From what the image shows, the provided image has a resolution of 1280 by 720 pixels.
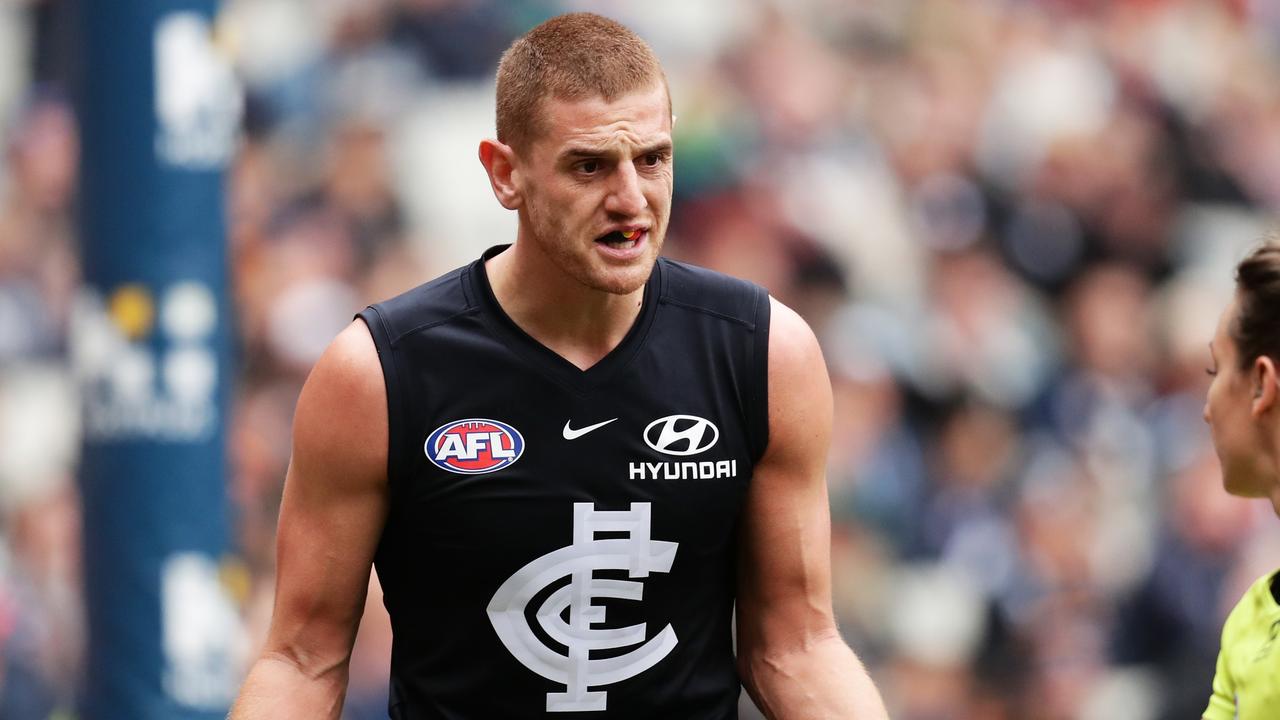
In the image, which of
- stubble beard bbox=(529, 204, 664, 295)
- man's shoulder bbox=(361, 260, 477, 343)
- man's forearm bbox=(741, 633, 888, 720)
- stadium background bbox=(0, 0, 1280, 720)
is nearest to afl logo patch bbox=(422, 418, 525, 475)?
man's shoulder bbox=(361, 260, 477, 343)

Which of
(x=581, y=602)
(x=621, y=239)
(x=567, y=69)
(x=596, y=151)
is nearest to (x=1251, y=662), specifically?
(x=581, y=602)

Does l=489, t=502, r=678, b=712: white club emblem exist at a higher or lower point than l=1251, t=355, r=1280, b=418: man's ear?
lower

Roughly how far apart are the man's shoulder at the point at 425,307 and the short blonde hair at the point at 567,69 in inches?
13.7

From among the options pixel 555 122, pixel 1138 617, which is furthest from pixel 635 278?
pixel 1138 617

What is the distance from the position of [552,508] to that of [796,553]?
0.55 metres

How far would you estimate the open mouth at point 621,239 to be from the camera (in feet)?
11.3

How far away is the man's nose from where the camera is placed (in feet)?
11.1

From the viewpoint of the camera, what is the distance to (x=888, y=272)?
8.44m

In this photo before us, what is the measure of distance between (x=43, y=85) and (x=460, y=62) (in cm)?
208

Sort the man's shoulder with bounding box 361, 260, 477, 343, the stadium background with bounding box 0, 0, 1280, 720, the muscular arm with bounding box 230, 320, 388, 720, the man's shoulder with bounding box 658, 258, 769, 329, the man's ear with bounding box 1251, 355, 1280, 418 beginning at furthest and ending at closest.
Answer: the stadium background with bounding box 0, 0, 1280, 720, the man's shoulder with bounding box 658, 258, 769, 329, the man's shoulder with bounding box 361, 260, 477, 343, the muscular arm with bounding box 230, 320, 388, 720, the man's ear with bounding box 1251, 355, 1280, 418

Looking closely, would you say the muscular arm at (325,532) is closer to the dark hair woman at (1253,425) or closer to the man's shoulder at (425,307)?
the man's shoulder at (425,307)

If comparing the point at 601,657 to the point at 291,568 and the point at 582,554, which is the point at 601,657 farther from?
the point at 291,568

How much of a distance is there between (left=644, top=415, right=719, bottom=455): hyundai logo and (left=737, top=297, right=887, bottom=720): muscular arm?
140mm

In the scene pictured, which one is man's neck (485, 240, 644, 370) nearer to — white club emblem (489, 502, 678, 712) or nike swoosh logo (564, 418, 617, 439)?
nike swoosh logo (564, 418, 617, 439)
